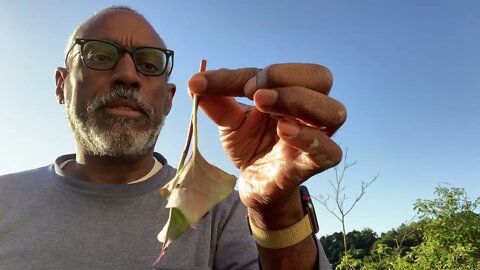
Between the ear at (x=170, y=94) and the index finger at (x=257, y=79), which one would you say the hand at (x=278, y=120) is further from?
the ear at (x=170, y=94)

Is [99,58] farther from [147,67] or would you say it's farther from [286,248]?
[286,248]

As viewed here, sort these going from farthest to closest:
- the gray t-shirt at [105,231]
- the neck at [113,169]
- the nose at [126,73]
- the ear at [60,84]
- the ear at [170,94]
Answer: the ear at [60,84] → the ear at [170,94] → the neck at [113,169] → the nose at [126,73] → the gray t-shirt at [105,231]

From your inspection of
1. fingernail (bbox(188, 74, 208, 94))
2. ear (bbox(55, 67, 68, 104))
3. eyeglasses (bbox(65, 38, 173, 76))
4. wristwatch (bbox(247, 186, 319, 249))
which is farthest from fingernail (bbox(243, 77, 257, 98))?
ear (bbox(55, 67, 68, 104))

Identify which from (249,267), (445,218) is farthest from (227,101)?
(445,218)

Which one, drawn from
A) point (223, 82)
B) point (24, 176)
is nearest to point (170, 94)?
point (24, 176)

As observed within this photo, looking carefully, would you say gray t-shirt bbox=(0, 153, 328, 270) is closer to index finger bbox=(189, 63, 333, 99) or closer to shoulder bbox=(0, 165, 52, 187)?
shoulder bbox=(0, 165, 52, 187)

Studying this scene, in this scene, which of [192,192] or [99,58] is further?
[99,58]

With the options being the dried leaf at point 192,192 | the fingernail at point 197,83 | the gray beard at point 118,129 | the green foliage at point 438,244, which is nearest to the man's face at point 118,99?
the gray beard at point 118,129
